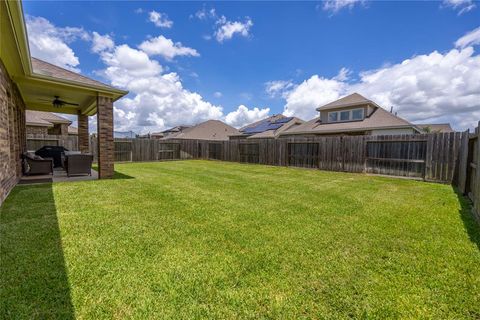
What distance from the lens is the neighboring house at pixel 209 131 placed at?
1389 inches

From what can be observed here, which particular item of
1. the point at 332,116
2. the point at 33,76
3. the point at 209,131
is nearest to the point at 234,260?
the point at 33,76

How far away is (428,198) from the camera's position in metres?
6.27

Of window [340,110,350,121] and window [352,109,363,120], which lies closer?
window [352,109,363,120]

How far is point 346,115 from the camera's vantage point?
65.0 feet

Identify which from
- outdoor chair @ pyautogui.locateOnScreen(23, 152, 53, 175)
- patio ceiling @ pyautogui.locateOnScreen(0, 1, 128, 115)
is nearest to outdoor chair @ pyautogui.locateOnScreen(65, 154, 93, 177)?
outdoor chair @ pyautogui.locateOnScreen(23, 152, 53, 175)

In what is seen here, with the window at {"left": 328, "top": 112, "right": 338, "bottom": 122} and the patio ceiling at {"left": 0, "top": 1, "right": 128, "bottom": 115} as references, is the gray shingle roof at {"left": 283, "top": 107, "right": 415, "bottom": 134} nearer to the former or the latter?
the window at {"left": 328, "top": 112, "right": 338, "bottom": 122}

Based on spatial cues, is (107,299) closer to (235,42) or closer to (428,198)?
(428,198)

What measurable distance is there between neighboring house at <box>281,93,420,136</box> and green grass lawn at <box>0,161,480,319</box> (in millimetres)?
13121

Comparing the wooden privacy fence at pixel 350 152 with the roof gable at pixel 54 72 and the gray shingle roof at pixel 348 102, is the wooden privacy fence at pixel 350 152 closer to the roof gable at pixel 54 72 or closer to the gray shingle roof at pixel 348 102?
the gray shingle roof at pixel 348 102

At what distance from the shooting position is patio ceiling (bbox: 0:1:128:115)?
397 cm

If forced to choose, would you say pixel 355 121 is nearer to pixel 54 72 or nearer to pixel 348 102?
pixel 348 102

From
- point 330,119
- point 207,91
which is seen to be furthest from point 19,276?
point 330,119

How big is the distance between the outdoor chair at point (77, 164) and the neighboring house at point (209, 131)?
25.8 m

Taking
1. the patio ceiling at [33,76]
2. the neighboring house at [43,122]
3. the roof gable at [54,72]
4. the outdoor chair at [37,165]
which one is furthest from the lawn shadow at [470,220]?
the neighboring house at [43,122]
